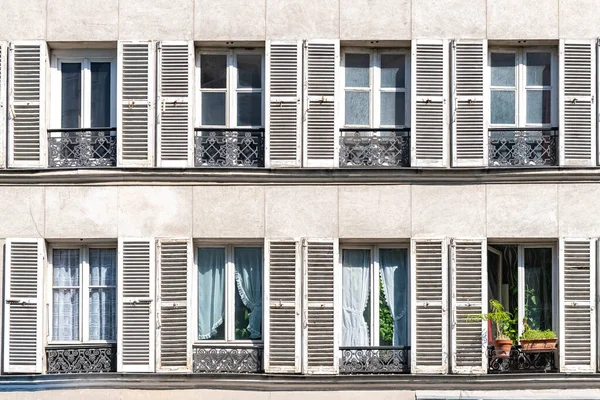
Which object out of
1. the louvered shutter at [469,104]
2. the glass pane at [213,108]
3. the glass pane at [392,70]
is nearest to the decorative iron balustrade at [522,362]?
the louvered shutter at [469,104]

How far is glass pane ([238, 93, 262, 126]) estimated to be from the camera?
19875 mm

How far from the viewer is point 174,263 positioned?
63.4 feet

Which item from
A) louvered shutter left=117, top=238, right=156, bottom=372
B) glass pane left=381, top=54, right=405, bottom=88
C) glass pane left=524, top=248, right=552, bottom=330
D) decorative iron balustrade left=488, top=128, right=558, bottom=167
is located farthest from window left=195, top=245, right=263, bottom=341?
glass pane left=524, top=248, right=552, bottom=330

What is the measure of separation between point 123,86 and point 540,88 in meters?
6.20

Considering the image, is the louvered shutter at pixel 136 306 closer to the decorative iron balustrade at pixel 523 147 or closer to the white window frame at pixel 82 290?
the white window frame at pixel 82 290

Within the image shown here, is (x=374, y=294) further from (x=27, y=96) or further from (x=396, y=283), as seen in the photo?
(x=27, y=96)

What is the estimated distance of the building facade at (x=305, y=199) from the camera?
1922 centimetres

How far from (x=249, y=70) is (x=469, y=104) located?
3.34 metres

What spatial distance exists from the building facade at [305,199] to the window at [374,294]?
3cm

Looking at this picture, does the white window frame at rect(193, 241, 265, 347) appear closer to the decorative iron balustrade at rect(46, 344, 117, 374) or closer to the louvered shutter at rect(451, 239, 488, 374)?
the decorative iron balustrade at rect(46, 344, 117, 374)

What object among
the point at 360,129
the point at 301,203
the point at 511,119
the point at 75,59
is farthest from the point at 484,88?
the point at 75,59

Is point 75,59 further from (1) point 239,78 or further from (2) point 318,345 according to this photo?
(2) point 318,345

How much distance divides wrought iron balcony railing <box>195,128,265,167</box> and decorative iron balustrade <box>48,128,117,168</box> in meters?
1.31

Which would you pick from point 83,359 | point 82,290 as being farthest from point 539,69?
point 83,359
